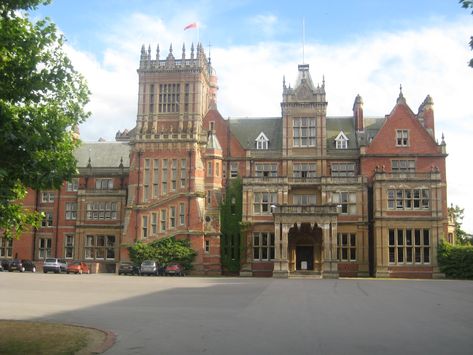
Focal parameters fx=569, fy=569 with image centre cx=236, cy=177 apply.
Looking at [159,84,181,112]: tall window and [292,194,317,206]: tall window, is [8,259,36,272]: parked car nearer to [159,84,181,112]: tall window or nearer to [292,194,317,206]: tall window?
[159,84,181,112]: tall window

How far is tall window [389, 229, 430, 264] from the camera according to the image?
56.3 m

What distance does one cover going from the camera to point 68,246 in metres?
68.2

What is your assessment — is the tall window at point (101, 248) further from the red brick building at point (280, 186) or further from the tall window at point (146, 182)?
the tall window at point (146, 182)

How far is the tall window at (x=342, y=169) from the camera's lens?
6256 centimetres

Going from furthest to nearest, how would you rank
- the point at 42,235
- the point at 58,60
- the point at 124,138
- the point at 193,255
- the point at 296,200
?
the point at 124,138
the point at 42,235
the point at 296,200
the point at 193,255
the point at 58,60

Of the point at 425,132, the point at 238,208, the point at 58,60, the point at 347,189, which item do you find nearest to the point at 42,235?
the point at 238,208

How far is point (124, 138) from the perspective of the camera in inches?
3275

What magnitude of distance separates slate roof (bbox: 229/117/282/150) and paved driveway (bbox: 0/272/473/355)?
37.3 m

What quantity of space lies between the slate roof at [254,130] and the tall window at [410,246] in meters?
16.6

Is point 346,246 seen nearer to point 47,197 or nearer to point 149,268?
point 149,268

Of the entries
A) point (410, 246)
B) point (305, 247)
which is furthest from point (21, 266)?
point (410, 246)

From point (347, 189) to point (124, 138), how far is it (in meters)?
37.4

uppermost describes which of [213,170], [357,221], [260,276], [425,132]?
[425,132]

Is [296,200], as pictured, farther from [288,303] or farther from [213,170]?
[288,303]
